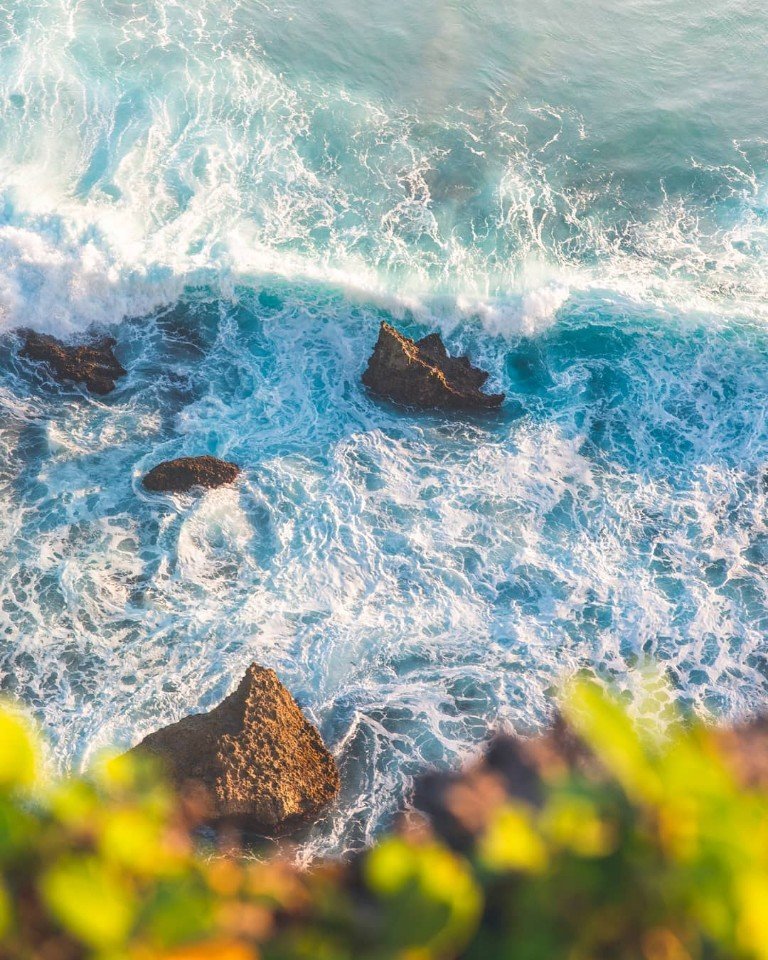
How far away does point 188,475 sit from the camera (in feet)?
40.1

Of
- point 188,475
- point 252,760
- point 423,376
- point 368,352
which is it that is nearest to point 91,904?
point 252,760

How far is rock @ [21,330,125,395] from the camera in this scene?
1357cm

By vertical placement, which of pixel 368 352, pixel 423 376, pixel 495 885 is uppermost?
pixel 495 885

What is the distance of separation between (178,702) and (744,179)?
16957 mm

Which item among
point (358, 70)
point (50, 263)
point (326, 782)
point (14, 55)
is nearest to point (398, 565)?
point (326, 782)

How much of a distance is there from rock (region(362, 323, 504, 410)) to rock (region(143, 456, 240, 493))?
3.00m

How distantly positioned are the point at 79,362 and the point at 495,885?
13128 millimetres

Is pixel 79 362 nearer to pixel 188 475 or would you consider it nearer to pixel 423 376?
pixel 188 475

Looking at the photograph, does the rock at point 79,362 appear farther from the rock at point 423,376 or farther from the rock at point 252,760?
the rock at point 252,760

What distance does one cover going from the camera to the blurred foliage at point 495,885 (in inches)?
69.9

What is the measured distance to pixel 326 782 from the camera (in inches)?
352

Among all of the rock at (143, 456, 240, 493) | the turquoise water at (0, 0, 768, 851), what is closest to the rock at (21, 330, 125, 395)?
the turquoise water at (0, 0, 768, 851)

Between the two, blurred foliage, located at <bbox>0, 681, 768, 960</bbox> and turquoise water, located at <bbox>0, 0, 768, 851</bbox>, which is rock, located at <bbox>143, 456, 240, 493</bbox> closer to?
turquoise water, located at <bbox>0, 0, 768, 851</bbox>

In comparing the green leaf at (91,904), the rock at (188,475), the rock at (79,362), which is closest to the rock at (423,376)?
the rock at (188,475)
